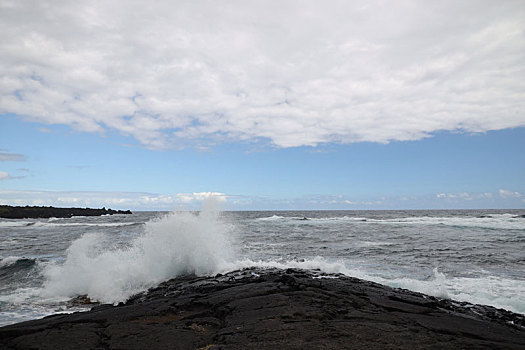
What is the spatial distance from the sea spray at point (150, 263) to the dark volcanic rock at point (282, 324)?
13.1 ft

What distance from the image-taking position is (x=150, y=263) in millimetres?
11516

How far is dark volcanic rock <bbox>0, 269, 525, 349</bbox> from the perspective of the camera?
4.50m

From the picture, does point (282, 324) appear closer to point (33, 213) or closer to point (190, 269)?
point (190, 269)

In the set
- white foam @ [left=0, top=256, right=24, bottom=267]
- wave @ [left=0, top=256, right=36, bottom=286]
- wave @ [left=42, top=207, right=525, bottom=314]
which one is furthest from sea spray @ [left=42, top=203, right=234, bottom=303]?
white foam @ [left=0, top=256, right=24, bottom=267]

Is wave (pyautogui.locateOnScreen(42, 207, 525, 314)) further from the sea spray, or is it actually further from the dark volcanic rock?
the dark volcanic rock

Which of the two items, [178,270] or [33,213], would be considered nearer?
[178,270]

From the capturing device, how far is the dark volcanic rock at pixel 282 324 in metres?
4.50

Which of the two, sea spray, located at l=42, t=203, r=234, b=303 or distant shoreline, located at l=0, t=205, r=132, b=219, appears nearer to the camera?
sea spray, located at l=42, t=203, r=234, b=303

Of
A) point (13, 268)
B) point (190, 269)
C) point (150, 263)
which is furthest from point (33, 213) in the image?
point (190, 269)

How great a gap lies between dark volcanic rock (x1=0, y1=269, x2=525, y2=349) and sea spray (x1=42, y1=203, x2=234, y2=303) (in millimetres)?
4008

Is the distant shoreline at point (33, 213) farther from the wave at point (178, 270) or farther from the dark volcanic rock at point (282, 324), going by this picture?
the dark volcanic rock at point (282, 324)

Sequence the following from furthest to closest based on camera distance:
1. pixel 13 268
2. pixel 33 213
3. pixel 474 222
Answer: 1. pixel 33 213
2. pixel 474 222
3. pixel 13 268

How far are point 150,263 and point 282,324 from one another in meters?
7.65

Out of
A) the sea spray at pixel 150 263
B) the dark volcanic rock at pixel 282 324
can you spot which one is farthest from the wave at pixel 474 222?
the dark volcanic rock at pixel 282 324
